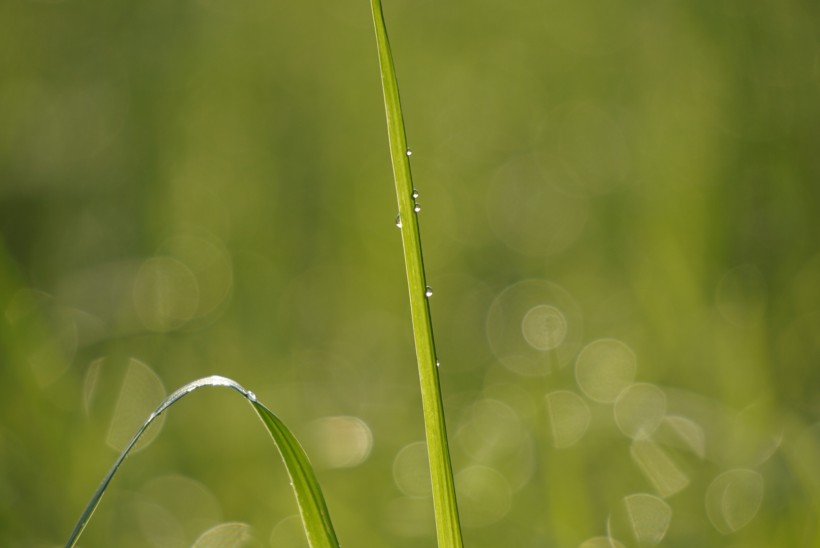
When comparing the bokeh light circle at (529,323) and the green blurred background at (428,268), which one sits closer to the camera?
the green blurred background at (428,268)

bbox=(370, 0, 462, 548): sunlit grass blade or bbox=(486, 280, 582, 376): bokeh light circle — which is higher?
bbox=(370, 0, 462, 548): sunlit grass blade

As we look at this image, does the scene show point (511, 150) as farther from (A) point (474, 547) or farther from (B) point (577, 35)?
(A) point (474, 547)

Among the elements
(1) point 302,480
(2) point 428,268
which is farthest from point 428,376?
(2) point 428,268

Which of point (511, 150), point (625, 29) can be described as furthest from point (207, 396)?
point (625, 29)

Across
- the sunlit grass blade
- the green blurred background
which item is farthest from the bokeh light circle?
the sunlit grass blade

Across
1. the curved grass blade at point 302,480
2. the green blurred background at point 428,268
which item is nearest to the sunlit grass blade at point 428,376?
the curved grass blade at point 302,480

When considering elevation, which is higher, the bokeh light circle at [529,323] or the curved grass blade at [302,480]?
the curved grass blade at [302,480]

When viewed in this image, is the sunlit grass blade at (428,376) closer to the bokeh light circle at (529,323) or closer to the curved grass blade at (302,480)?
the curved grass blade at (302,480)

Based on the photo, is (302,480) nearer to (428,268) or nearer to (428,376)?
(428,376)

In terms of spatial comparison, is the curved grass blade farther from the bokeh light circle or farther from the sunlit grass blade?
the bokeh light circle
